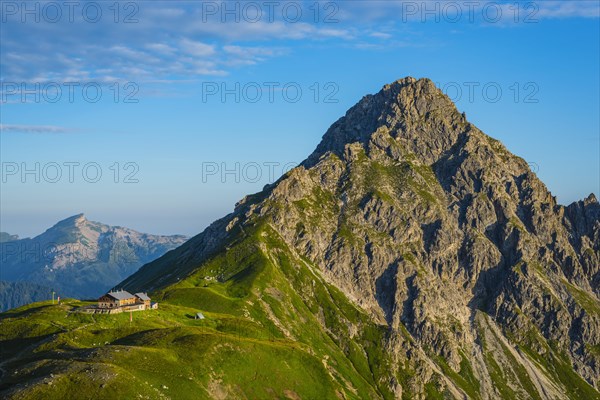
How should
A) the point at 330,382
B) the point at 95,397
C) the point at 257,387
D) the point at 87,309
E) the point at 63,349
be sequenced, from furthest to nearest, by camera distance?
the point at 87,309
the point at 330,382
the point at 257,387
the point at 63,349
the point at 95,397

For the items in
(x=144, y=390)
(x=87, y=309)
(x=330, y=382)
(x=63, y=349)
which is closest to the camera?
(x=144, y=390)

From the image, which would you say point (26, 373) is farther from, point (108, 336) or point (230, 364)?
point (230, 364)

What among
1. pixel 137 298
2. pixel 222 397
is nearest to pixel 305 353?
pixel 222 397

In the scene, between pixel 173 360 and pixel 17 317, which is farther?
pixel 17 317

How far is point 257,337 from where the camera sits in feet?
643

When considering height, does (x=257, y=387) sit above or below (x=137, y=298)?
below

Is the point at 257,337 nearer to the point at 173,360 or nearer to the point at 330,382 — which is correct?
the point at 330,382

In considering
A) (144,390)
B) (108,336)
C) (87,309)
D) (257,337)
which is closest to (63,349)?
(108,336)

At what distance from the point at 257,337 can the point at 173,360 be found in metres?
51.6

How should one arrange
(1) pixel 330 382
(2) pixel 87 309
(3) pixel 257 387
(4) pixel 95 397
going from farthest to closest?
1. (2) pixel 87 309
2. (1) pixel 330 382
3. (3) pixel 257 387
4. (4) pixel 95 397

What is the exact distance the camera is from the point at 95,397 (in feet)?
390

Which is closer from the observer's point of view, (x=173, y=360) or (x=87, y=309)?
(x=173, y=360)

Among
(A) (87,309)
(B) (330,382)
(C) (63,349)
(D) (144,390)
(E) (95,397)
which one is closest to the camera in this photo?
(E) (95,397)

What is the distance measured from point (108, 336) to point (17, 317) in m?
43.2
